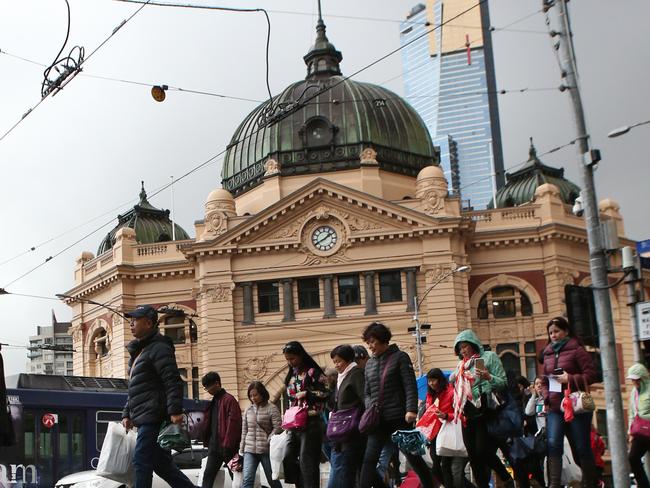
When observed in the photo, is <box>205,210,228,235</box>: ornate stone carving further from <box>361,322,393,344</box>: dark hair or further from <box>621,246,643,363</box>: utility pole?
<box>361,322,393,344</box>: dark hair

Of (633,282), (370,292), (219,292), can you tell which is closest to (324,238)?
(370,292)

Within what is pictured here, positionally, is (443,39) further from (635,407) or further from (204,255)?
(635,407)

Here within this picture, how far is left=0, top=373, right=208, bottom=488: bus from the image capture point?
22547 millimetres

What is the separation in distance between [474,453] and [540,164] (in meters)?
46.4

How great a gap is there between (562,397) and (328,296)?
35461 mm

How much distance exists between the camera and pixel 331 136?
52.1 meters

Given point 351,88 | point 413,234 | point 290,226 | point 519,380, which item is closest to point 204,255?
point 290,226

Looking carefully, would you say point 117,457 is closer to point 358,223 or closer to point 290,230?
point 358,223

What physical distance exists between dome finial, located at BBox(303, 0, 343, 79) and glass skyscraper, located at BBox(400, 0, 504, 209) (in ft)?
366

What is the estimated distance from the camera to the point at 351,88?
178 ft

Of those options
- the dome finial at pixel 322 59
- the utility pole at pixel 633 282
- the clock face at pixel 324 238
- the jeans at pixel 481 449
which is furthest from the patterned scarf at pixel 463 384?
the dome finial at pixel 322 59

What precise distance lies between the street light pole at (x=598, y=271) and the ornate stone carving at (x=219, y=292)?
34943 millimetres

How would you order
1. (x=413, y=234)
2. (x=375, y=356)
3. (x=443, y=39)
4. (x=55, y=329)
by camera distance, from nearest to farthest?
(x=375, y=356)
(x=413, y=234)
(x=55, y=329)
(x=443, y=39)

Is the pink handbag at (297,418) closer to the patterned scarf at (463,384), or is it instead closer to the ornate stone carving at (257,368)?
the patterned scarf at (463,384)
